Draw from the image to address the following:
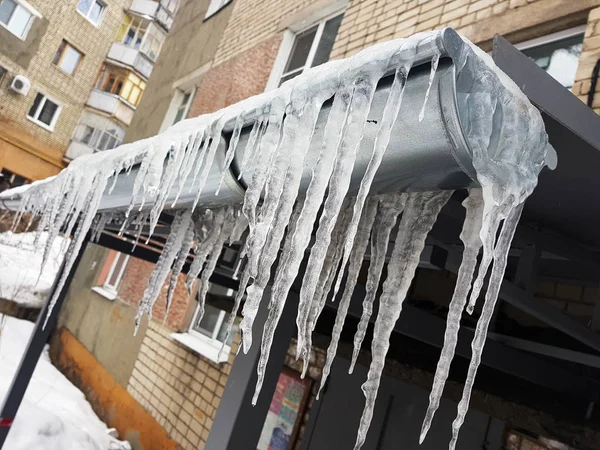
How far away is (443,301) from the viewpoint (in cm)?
345

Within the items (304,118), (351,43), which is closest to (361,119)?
(304,118)

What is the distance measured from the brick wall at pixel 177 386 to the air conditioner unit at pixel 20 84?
13582 mm

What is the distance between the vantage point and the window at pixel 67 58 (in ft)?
56.8

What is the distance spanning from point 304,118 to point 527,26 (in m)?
3.02

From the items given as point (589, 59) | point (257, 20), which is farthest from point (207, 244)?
point (257, 20)

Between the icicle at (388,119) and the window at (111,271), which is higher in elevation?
the icicle at (388,119)

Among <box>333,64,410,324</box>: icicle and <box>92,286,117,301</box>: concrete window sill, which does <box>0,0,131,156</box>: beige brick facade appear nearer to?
<box>92,286,117,301</box>: concrete window sill

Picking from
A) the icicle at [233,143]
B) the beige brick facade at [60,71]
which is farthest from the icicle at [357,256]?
the beige brick facade at [60,71]

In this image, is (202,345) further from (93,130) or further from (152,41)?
(152,41)

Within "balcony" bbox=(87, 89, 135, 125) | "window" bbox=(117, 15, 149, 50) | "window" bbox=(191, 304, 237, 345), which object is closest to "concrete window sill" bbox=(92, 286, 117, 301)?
"window" bbox=(191, 304, 237, 345)

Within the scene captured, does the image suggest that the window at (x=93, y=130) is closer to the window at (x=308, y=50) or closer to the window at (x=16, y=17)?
the window at (x=16, y=17)

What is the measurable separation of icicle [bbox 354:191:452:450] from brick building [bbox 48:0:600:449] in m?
1.52

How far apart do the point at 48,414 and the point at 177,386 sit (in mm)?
1664

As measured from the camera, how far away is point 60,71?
17.4m
